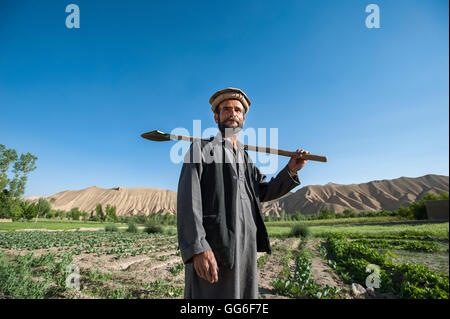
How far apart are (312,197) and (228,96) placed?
91.5 metres

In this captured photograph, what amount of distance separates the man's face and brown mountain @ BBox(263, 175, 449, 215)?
246 feet

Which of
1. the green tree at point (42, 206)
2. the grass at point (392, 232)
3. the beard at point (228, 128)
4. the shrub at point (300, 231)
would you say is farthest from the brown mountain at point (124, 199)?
the beard at point (228, 128)

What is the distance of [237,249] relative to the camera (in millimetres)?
1427

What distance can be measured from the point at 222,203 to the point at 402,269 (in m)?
6.52

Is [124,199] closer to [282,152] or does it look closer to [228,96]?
[282,152]

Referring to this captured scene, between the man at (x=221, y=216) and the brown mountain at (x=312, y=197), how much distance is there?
7506cm

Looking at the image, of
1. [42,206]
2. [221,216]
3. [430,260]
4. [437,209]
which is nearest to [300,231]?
[430,260]

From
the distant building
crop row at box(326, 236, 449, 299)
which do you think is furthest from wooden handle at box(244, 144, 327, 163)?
the distant building

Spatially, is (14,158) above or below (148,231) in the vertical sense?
above

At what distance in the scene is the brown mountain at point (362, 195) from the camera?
75.8 m

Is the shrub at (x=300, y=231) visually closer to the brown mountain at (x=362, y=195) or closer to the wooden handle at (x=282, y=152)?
the wooden handle at (x=282, y=152)

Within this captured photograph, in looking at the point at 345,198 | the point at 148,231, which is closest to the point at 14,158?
the point at 148,231
